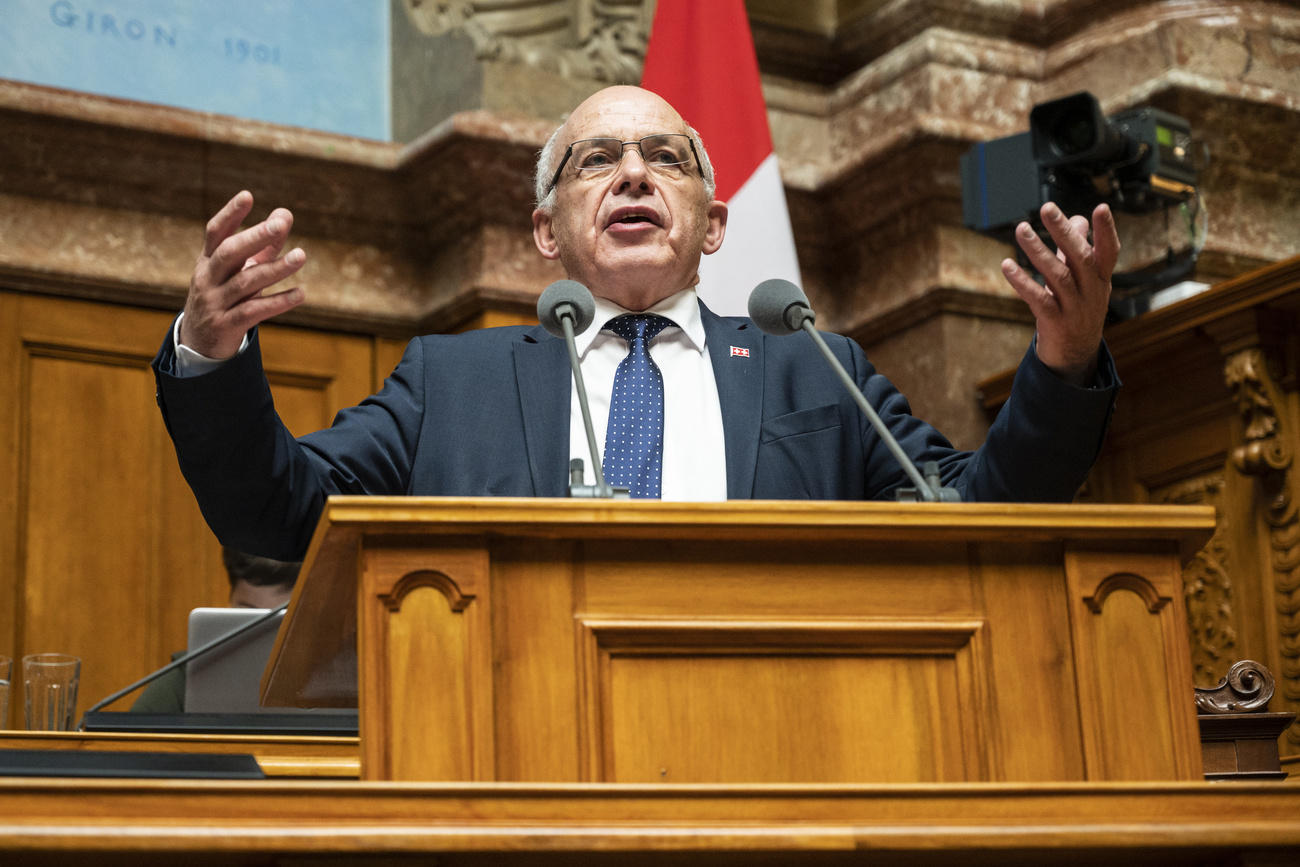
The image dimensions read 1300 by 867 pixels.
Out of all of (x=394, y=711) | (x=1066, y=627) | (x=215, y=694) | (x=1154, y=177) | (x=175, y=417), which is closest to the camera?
(x=394, y=711)

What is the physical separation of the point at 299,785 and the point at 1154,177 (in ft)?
12.6

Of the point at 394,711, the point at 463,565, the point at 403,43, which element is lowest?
the point at 394,711

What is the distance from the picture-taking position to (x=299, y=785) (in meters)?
1.31

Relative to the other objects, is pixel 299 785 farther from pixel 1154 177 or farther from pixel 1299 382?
pixel 1154 177

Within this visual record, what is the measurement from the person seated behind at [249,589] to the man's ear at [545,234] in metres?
1.39

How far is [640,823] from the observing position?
1.33 meters

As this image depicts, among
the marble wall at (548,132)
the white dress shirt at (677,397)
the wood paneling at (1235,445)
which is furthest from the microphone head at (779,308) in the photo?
the marble wall at (548,132)

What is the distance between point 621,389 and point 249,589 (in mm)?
1880

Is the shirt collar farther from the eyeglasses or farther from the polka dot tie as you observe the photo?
the eyeglasses

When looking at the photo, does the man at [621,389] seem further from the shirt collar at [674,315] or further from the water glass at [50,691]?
the water glass at [50,691]

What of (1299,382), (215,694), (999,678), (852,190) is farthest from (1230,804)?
(852,190)

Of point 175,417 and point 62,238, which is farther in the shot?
point 62,238

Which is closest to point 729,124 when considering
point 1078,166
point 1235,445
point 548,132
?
point 548,132

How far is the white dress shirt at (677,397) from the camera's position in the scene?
2275mm
